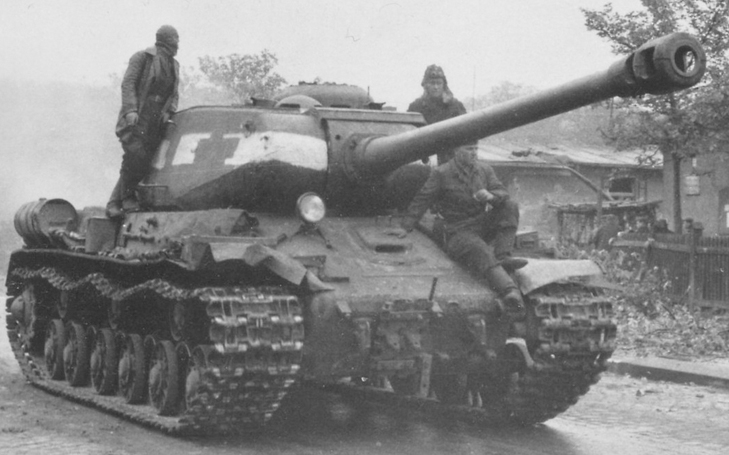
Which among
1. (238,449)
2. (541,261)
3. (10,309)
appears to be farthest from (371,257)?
(10,309)

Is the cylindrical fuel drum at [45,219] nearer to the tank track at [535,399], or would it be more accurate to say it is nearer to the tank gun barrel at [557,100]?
the tank gun barrel at [557,100]

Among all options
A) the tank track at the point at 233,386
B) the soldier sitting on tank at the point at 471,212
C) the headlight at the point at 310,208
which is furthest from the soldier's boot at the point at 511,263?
the tank track at the point at 233,386

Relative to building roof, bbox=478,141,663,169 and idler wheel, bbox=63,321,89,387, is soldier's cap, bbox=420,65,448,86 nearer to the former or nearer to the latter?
idler wheel, bbox=63,321,89,387

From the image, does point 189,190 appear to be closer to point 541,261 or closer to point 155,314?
point 155,314

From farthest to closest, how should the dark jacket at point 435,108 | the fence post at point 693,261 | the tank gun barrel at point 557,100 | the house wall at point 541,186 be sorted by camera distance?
the house wall at point 541,186, the fence post at point 693,261, the dark jacket at point 435,108, the tank gun barrel at point 557,100

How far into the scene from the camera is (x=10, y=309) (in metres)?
13.7

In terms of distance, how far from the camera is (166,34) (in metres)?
11.8

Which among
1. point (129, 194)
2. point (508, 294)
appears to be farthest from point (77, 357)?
point (508, 294)

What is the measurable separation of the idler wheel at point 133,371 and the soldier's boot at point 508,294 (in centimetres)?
308

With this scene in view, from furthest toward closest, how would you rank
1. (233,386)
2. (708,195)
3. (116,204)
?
(708,195) → (116,204) → (233,386)

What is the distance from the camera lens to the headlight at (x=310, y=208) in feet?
33.2

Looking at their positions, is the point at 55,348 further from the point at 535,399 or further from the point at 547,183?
the point at 547,183

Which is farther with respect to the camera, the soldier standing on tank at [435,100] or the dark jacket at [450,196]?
the soldier standing on tank at [435,100]

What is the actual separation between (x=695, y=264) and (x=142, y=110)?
9.27 meters
